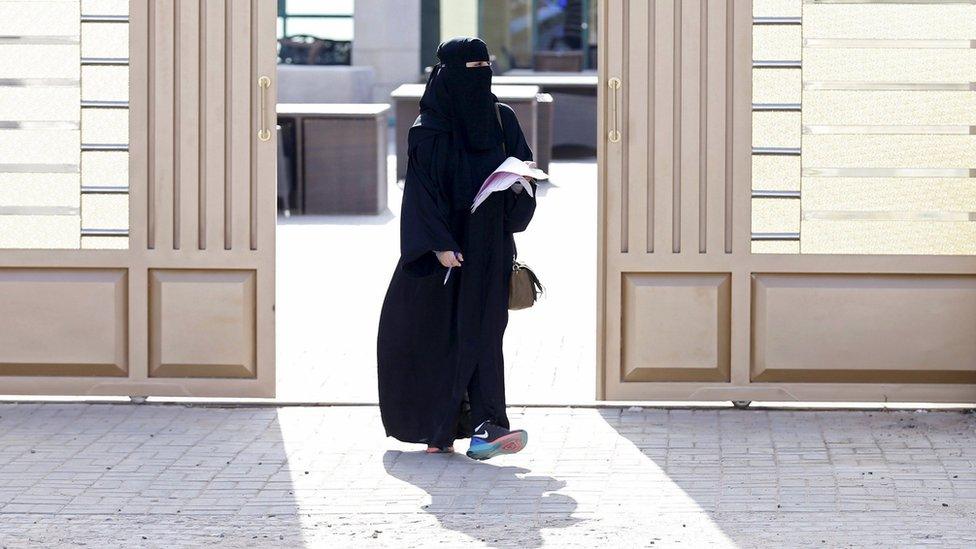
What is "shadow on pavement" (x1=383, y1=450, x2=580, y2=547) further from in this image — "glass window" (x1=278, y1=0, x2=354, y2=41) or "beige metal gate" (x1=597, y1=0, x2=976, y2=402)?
"glass window" (x1=278, y1=0, x2=354, y2=41)

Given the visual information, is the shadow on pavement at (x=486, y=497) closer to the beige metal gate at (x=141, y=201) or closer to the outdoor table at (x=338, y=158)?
the beige metal gate at (x=141, y=201)

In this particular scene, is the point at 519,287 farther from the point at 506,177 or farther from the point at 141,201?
the point at 141,201

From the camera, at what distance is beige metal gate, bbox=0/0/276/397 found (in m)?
7.57

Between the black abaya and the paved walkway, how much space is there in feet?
0.91

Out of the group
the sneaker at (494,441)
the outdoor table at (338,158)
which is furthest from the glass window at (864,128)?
the outdoor table at (338,158)

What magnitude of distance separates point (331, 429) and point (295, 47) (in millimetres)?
22818

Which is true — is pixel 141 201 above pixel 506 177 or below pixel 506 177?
below

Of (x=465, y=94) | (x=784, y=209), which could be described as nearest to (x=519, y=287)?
(x=465, y=94)

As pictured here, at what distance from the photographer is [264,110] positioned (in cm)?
755

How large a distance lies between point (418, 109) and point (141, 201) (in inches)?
404

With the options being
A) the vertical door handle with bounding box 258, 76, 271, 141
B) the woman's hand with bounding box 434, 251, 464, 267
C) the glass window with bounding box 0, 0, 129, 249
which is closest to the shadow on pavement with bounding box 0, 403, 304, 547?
the glass window with bounding box 0, 0, 129, 249

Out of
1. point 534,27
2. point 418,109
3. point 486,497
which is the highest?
point 534,27

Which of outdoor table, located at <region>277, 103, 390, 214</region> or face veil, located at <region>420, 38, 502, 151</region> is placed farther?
outdoor table, located at <region>277, 103, 390, 214</region>

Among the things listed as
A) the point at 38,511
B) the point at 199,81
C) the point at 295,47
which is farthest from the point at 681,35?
the point at 295,47
